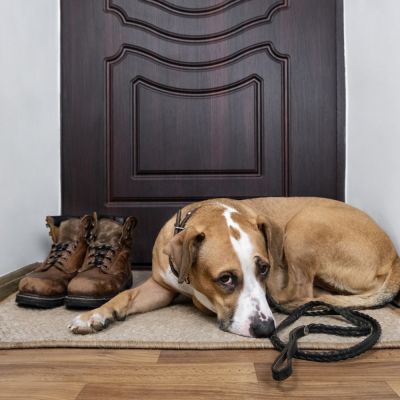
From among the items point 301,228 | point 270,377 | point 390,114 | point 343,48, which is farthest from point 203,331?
point 343,48

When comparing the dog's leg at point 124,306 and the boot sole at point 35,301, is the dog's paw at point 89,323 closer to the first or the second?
the dog's leg at point 124,306

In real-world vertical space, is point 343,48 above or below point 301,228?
above

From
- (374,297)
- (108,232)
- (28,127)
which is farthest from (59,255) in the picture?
(374,297)

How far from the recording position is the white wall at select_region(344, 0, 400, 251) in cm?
189

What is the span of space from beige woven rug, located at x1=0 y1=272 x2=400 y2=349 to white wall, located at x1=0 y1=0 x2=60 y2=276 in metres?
0.56

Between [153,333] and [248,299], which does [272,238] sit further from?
[153,333]

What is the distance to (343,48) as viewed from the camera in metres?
2.46

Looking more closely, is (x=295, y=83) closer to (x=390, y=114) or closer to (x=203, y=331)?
(x=390, y=114)

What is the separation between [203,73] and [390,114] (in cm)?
108

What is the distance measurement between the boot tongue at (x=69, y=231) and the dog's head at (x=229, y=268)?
807 mm

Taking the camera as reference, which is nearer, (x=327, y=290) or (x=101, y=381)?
(x=101, y=381)

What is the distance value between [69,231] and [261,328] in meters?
1.17

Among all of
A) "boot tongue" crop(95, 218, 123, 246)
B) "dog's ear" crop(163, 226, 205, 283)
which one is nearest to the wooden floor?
"dog's ear" crop(163, 226, 205, 283)

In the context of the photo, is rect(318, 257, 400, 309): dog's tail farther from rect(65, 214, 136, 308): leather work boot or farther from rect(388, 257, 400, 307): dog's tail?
rect(65, 214, 136, 308): leather work boot
